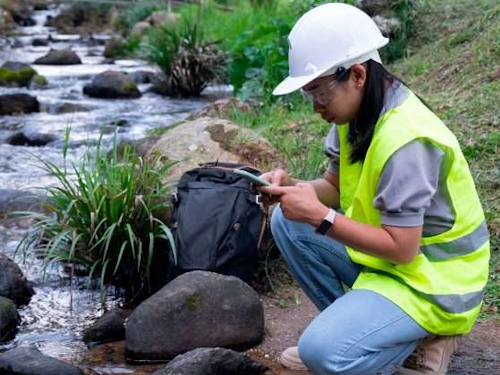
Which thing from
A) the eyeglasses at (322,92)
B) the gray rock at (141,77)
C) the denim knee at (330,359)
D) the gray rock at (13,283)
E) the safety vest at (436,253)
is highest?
the eyeglasses at (322,92)

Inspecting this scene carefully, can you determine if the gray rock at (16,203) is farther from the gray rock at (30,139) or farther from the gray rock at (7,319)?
the gray rock at (30,139)

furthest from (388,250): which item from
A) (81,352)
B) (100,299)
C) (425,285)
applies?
(100,299)

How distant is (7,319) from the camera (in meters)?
3.63

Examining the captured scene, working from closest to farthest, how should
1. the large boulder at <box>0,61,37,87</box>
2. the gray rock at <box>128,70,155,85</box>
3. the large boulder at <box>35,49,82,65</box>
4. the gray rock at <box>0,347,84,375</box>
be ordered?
the gray rock at <box>0,347,84,375</box>
the large boulder at <box>0,61,37,87</box>
the gray rock at <box>128,70,155,85</box>
the large boulder at <box>35,49,82,65</box>

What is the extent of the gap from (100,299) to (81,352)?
0.60 metres

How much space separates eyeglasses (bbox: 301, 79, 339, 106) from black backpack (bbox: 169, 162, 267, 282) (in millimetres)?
1195

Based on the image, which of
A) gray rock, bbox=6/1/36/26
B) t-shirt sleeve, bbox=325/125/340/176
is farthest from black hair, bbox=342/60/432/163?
gray rock, bbox=6/1/36/26

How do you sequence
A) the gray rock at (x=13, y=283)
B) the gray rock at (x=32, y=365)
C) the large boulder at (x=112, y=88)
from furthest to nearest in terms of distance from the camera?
the large boulder at (x=112, y=88)
the gray rock at (x=13, y=283)
the gray rock at (x=32, y=365)

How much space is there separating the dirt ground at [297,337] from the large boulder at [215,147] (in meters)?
1.08

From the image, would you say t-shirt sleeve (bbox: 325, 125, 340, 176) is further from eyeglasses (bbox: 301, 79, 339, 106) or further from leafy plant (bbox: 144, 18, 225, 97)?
leafy plant (bbox: 144, 18, 225, 97)

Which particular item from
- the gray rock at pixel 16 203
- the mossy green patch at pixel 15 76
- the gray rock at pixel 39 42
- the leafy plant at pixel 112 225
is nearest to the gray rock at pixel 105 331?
the leafy plant at pixel 112 225

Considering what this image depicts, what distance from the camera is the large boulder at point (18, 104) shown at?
9.69 m

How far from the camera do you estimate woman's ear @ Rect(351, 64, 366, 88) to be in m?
2.31

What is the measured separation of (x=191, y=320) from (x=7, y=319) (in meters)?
0.90
